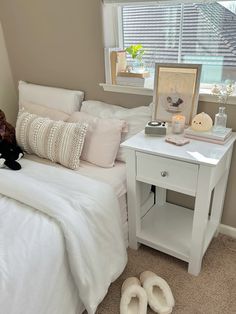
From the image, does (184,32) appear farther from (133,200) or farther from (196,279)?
(196,279)

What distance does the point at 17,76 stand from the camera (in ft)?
8.05

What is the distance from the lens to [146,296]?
1.36m

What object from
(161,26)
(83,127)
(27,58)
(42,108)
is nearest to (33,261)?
(83,127)

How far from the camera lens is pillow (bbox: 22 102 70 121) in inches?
76.2

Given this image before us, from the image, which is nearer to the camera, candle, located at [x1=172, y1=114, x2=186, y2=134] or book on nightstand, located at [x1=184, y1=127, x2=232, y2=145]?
book on nightstand, located at [x1=184, y1=127, x2=232, y2=145]

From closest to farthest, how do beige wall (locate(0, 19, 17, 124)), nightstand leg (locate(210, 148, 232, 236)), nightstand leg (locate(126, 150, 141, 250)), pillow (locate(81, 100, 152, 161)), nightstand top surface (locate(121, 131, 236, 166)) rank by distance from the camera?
1. nightstand top surface (locate(121, 131, 236, 166))
2. nightstand leg (locate(126, 150, 141, 250))
3. nightstand leg (locate(210, 148, 232, 236))
4. pillow (locate(81, 100, 152, 161))
5. beige wall (locate(0, 19, 17, 124))

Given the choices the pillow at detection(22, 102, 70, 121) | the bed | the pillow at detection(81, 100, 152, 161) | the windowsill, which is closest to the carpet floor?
the bed

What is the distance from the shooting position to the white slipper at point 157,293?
1.35 m

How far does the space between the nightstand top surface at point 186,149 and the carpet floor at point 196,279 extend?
2.38 feet

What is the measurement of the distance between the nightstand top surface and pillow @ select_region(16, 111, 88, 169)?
38 cm

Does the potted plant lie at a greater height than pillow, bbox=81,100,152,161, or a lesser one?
greater

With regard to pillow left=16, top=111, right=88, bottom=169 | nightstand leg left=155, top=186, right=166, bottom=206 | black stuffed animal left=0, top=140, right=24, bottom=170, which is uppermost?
pillow left=16, top=111, right=88, bottom=169

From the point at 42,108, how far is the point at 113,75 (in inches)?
23.7

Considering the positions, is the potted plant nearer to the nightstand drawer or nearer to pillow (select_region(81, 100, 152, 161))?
pillow (select_region(81, 100, 152, 161))
